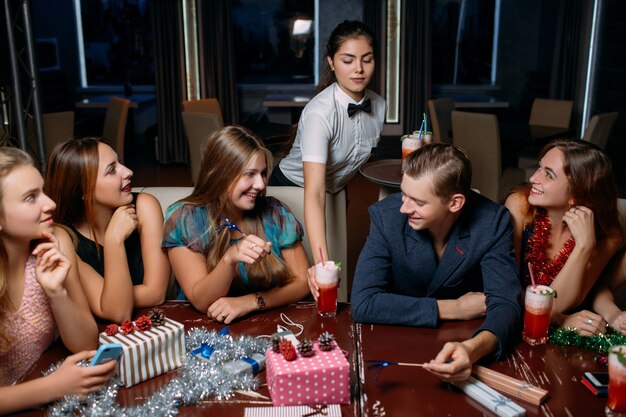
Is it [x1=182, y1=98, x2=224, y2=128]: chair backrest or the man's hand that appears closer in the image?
the man's hand

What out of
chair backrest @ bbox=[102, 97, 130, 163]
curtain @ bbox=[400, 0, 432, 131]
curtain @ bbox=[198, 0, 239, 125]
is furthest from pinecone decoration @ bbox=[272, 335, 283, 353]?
curtain @ bbox=[400, 0, 432, 131]

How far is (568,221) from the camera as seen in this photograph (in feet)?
6.32

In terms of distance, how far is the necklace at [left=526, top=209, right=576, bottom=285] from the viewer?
202 cm

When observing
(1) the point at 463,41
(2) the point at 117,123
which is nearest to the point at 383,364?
(2) the point at 117,123

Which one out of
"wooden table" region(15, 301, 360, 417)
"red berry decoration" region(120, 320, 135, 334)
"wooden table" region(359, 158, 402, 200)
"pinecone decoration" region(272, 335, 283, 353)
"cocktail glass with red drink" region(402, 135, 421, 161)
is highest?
"cocktail glass with red drink" region(402, 135, 421, 161)

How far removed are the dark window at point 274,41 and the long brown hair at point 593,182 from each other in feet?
19.7

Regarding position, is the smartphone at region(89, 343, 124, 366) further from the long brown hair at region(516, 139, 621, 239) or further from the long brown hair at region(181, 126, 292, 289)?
the long brown hair at region(516, 139, 621, 239)

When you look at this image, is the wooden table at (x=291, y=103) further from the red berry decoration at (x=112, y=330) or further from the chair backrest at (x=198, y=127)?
the red berry decoration at (x=112, y=330)

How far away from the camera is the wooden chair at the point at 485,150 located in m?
4.31

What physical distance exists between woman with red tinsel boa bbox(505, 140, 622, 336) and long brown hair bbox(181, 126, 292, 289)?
32.0 inches

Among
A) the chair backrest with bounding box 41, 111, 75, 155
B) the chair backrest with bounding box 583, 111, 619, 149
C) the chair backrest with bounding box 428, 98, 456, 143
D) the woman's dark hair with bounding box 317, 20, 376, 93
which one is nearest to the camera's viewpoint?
the woman's dark hair with bounding box 317, 20, 376, 93

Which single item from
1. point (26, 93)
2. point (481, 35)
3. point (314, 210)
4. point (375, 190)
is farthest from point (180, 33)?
point (314, 210)

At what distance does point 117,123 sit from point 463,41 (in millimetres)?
4486

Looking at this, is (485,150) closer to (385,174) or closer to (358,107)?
(385,174)
